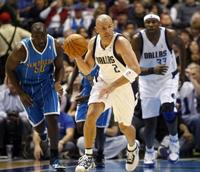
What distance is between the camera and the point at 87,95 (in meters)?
10.5

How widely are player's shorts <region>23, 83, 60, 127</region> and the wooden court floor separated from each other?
2.54 feet

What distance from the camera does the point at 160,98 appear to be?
34.7ft

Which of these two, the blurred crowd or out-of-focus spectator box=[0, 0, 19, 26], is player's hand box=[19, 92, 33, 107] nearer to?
the blurred crowd

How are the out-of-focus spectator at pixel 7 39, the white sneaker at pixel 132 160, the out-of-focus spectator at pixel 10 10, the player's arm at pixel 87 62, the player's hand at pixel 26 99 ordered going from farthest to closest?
the out-of-focus spectator at pixel 10 10 < the out-of-focus spectator at pixel 7 39 < the player's hand at pixel 26 99 < the white sneaker at pixel 132 160 < the player's arm at pixel 87 62

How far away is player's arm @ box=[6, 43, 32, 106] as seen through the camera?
32.1ft

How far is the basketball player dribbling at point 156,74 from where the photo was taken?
10.5 meters

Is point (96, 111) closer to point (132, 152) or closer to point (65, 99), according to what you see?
point (132, 152)

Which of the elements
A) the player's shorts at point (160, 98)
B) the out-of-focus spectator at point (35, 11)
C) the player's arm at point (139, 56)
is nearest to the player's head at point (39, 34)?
the player's arm at point (139, 56)

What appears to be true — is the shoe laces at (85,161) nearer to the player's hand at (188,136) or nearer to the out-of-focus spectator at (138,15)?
the player's hand at (188,136)

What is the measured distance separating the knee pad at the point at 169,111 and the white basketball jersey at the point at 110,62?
1443mm

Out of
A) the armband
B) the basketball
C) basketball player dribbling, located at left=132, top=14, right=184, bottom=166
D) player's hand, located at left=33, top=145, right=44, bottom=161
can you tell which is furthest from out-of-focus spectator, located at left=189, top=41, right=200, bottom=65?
the armband

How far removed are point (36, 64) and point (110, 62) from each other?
1.28 meters

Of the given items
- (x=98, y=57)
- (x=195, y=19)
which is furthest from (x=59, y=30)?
(x=98, y=57)

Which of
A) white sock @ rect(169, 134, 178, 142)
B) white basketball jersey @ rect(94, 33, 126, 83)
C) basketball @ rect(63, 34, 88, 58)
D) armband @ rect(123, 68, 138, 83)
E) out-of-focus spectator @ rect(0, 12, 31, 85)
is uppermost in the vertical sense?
out-of-focus spectator @ rect(0, 12, 31, 85)
